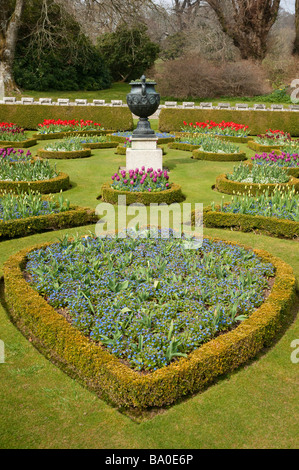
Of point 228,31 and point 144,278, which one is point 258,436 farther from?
point 228,31

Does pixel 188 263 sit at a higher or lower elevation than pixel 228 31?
lower

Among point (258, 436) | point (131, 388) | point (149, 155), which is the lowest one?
point (258, 436)

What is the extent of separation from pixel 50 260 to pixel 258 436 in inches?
139

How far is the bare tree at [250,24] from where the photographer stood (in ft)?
109

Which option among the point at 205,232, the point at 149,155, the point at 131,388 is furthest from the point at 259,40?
the point at 131,388

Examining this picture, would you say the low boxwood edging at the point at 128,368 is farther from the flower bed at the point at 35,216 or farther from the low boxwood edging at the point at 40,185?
the low boxwood edging at the point at 40,185

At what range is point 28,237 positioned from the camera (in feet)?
24.6

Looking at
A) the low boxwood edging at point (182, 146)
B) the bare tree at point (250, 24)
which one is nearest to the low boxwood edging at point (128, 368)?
the low boxwood edging at point (182, 146)

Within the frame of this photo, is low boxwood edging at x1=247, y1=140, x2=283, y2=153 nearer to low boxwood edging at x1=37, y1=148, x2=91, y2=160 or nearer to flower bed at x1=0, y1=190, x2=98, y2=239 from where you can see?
low boxwood edging at x1=37, y1=148, x2=91, y2=160

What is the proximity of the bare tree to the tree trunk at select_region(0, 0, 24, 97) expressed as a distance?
51.7 ft

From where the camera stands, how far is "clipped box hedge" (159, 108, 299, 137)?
21141 mm

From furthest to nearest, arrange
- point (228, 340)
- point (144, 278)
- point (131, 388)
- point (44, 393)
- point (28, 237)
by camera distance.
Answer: point (28, 237), point (144, 278), point (228, 340), point (44, 393), point (131, 388)

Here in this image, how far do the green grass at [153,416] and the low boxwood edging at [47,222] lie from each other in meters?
3.13

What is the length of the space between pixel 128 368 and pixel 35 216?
15.6 feet
